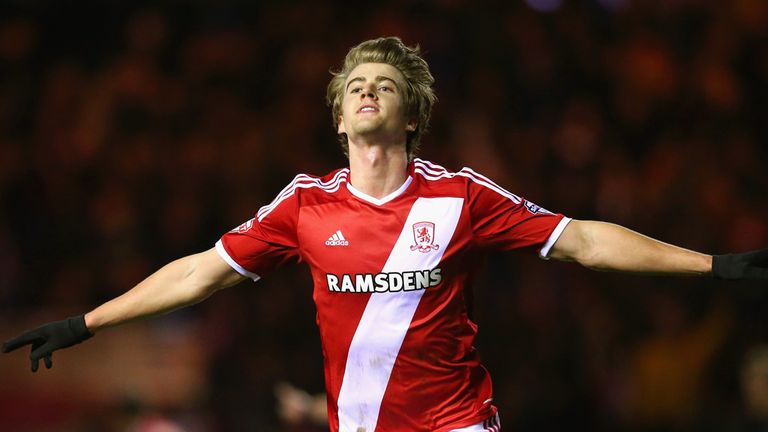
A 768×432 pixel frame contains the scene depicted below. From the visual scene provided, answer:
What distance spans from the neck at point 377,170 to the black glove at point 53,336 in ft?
4.09

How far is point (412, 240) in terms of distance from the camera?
437 cm

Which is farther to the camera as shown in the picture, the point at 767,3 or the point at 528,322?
Answer: the point at 767,3

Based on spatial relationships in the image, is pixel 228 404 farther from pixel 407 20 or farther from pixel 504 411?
pixel 407 20

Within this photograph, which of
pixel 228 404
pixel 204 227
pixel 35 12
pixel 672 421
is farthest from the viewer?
pixel 35 12

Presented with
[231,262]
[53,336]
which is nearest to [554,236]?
[231,262]

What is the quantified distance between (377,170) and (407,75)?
0.49 metres

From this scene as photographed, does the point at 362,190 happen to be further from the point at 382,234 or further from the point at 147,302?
the point at 147,302

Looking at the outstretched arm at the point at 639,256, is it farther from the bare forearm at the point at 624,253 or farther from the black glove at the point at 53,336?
the black glove at the point at 53,336

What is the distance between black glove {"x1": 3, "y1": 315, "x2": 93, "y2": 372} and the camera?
450 centimetres

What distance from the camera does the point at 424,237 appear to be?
4359 mm

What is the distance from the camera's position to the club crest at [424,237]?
435 cm

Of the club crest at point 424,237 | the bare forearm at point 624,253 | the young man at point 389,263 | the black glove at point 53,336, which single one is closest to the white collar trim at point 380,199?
the young man at point 389,263

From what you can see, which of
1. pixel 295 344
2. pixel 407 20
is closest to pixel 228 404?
pixel 295 344

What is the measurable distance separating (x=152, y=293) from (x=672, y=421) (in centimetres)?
459
